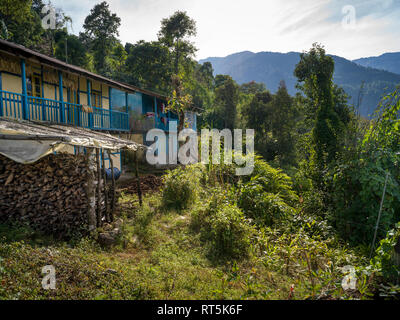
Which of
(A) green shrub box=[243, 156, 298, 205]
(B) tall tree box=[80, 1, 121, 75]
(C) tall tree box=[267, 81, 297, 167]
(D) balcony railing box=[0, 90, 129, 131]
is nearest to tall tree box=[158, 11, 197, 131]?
(B) tall tree box=[80, 1, 121, 75]

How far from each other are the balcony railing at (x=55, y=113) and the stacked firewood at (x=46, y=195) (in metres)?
3.52

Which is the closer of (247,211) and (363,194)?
(363,194)

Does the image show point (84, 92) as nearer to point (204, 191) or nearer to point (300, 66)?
point (204, 191)

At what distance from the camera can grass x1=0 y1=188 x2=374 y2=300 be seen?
3.11 meters

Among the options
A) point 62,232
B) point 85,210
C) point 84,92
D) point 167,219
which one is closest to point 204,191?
point 167,219

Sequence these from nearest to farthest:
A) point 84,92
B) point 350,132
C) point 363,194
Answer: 1. point 363,194
2. point 350,132
3. point 84,92

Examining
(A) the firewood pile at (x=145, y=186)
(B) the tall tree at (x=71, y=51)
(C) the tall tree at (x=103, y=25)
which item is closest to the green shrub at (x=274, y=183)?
(A) the firewood pile at (x=145, y=186)

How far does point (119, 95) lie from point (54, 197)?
13.7 m

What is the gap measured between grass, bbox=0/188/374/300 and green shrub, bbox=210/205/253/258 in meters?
0.19

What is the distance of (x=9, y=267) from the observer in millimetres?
3234

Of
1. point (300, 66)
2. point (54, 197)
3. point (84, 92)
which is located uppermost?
point (300, 66)

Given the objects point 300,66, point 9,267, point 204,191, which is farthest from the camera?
point 300,66

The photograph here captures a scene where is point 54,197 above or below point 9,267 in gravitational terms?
above

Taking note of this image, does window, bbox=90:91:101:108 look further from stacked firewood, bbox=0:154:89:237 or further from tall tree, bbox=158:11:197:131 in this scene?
tall tree, bbox=158:11:197:131
